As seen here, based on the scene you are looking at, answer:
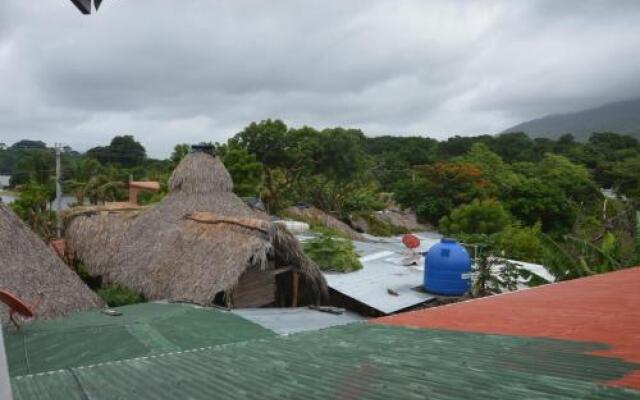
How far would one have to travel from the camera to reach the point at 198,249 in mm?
10719

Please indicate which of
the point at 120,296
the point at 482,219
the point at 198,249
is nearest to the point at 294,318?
the point at 198,249

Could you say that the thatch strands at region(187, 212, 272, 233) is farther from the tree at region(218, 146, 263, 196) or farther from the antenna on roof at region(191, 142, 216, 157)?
the tree at region(218, 146, 263, 196)

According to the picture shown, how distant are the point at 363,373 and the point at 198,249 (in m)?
8.19

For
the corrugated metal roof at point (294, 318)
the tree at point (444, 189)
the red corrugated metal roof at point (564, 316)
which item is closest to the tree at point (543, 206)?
the tree at point (444, 189)

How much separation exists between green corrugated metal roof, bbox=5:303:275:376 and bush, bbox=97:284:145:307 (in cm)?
218

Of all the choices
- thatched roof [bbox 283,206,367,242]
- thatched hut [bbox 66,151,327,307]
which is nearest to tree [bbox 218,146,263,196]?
thatched roof [bbox 283,206,367,242]

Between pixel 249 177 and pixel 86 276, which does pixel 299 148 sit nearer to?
pixel 249 177

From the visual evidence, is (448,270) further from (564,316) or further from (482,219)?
(482,219)

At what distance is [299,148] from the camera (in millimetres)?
25094

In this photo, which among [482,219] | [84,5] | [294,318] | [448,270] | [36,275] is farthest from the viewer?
[482,219]

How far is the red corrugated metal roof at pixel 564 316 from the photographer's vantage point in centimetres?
371

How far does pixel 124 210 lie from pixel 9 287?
25.7ft

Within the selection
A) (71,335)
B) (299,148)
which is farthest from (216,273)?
(299,148)

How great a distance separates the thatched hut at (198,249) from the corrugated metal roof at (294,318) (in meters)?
0.85
